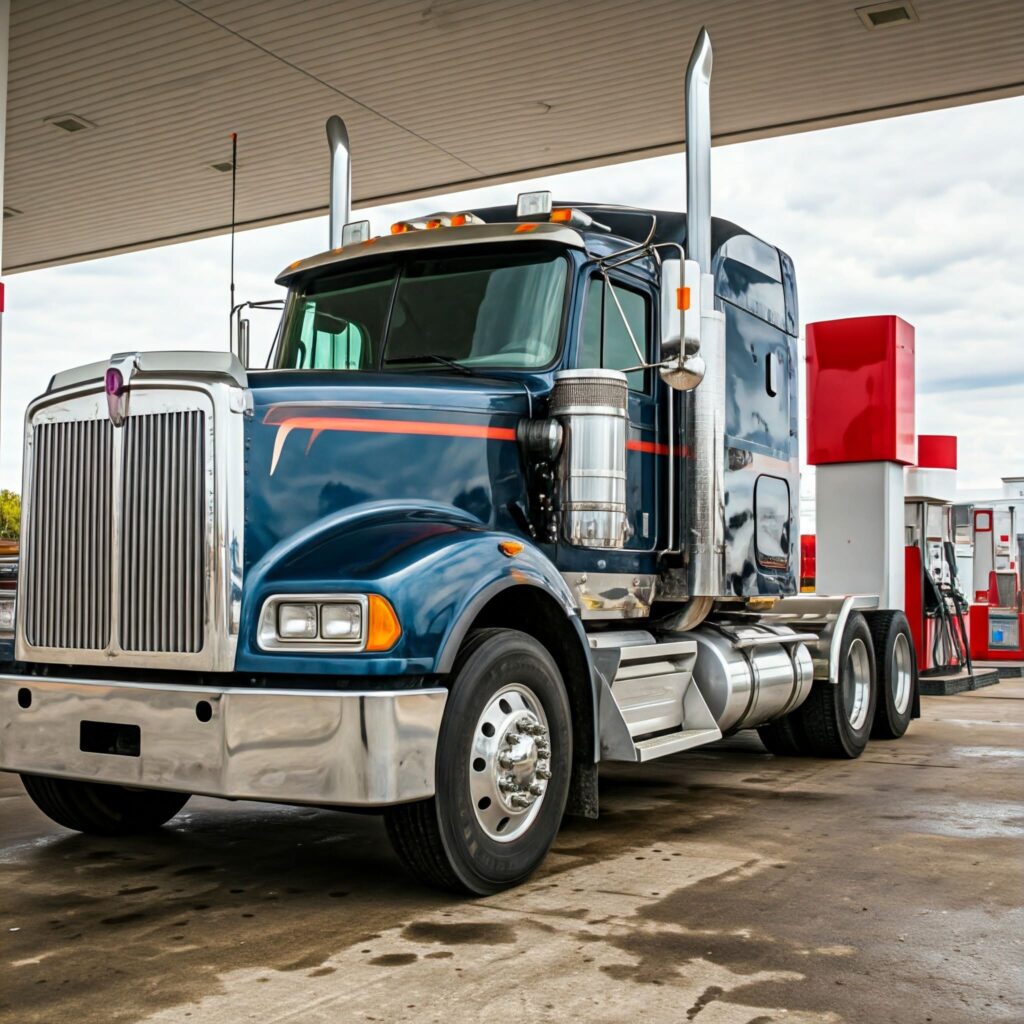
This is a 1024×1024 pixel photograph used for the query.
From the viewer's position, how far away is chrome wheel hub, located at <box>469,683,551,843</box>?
15.6 feet

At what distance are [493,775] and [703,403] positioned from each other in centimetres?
259

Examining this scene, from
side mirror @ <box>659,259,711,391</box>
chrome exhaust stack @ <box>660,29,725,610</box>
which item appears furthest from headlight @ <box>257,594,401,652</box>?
chrome exhaust stack @ <box>660,29,725,610</box>

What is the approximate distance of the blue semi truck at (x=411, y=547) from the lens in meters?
4.43

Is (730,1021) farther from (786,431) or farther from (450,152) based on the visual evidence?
(450,152)

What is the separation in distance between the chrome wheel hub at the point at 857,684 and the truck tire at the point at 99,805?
4.75 metres

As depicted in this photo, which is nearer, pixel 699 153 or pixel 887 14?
pixel 699 153

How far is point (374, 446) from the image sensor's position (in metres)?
5.07

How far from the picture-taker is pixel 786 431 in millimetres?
8141

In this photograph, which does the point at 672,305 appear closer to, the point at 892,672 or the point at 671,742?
the point at 671,742

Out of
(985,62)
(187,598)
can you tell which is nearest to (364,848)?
(187,598)

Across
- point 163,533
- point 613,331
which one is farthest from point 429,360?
point 163,533

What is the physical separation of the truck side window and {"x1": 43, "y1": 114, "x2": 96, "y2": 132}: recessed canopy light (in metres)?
8.91

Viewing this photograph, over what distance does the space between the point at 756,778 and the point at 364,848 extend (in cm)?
305

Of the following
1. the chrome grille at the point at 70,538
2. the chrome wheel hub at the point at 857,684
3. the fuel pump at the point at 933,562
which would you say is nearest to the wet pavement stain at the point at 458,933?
the chrome grille at the point at 70,538
